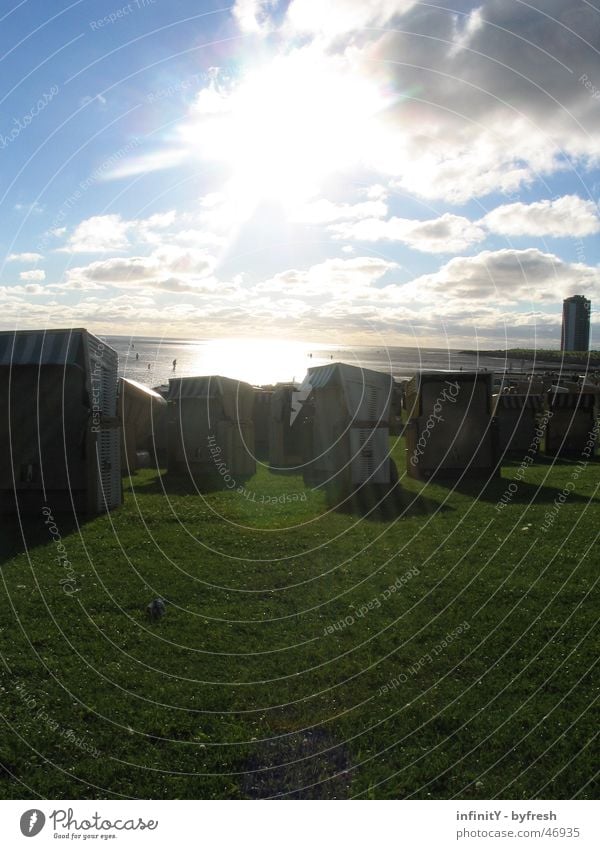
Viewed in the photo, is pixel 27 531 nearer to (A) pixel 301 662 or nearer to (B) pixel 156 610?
(B) pixel 156 610

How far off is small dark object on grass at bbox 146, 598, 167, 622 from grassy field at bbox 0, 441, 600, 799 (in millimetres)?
144

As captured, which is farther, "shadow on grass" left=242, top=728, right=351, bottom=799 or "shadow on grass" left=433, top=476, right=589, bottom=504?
"shadow on grass" left=433, top=476, right=589, bottom=504

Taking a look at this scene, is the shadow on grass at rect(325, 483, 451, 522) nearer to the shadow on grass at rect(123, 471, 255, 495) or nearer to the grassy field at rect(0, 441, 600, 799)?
the grassy field at rect(0, 441, 600, 799)

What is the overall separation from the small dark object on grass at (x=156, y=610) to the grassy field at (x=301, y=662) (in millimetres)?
144

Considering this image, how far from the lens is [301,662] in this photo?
7434 millimetres

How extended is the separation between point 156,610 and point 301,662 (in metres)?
2.22

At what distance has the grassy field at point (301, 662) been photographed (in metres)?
5.40

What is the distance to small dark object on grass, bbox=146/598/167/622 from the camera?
8602mm

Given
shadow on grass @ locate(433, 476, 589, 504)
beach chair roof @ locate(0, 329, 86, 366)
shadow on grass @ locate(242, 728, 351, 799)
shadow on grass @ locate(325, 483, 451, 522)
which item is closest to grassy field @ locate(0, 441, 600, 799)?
shadow on grass @ locate(242, 728, 351, 799)

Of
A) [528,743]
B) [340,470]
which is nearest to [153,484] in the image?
[340,470]

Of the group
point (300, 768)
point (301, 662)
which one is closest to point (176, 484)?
point (301, 662)

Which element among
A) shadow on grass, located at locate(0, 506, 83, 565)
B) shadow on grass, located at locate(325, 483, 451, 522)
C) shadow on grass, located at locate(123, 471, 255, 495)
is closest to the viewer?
shadow on grass, located at locate(0, 506, 83, 565)

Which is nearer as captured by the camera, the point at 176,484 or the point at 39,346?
the point at 39,346

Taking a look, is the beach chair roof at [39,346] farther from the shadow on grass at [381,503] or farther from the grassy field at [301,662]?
the shadow on grass at [381,503]
